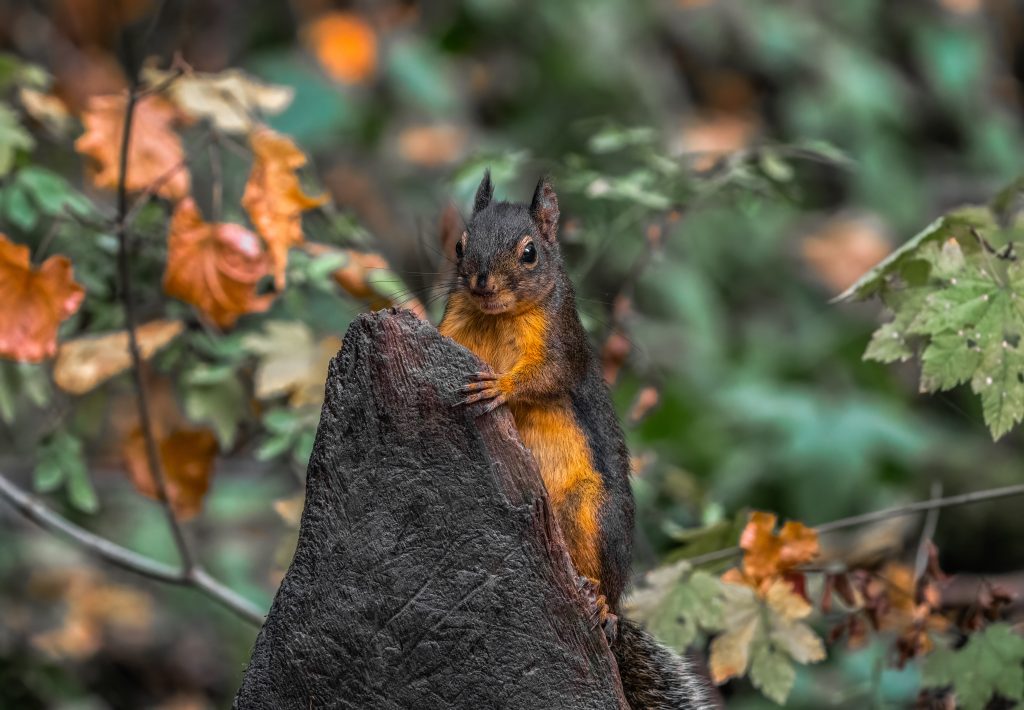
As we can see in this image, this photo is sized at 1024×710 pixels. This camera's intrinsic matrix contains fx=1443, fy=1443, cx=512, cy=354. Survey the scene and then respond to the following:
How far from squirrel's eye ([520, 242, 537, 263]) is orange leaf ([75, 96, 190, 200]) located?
2.60ft

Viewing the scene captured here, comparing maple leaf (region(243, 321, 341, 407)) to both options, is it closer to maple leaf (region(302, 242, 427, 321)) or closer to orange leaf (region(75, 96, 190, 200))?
maple leaf (region(302, 242, 427, 321))

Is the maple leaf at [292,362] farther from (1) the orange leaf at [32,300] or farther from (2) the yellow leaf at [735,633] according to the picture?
(2) the yellow leaf at [735,633]

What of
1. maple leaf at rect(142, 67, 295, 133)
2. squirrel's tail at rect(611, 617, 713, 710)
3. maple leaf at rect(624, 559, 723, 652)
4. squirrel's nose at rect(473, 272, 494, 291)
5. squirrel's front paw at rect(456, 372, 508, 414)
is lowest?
squirrel's tail at rect(611, 617, 713, 710)

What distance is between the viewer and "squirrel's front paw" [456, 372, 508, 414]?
67.5 inches

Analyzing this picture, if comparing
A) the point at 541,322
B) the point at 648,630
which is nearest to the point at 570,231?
the point at 541,322

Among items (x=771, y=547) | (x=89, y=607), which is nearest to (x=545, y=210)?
(x=771, y=547)

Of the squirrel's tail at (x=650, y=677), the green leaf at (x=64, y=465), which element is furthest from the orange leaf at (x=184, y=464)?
the squirrel's tail at (x=650, y=677)

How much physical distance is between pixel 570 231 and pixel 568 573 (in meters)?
1.24

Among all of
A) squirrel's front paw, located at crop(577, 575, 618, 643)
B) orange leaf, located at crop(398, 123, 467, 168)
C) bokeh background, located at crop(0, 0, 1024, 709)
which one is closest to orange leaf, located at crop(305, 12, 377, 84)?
bokeh background, located at crop(0, 0, 1024, 709)

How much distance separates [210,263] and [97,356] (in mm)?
332

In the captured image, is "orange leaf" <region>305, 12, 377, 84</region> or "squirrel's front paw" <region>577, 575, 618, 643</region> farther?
"orange leaf" <region>305, 12, 377, 84</region>

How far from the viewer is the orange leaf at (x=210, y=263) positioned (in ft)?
8.18

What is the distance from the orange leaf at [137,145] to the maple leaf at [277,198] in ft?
0.70

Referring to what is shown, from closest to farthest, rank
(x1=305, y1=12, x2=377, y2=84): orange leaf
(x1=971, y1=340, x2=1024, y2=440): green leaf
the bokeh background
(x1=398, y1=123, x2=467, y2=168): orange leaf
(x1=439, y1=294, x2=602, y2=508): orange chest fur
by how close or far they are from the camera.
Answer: (x1=971, y1=340, x2=1024, y2=440): green leaf < (x1=439, y1=294, x2=602, y2=508): orange chest fur < the bokeh background < (x1=305, y1=12, x2=377, y2=84): orange leaf < (x1=398, y1=123, x2=467, y2=168): orange leaf
